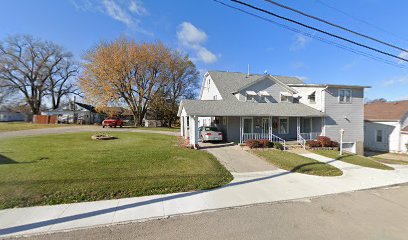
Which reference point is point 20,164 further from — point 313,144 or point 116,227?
point 313,144

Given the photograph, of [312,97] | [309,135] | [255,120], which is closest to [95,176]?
[255,120]

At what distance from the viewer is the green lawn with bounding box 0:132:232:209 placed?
5566 millimetres

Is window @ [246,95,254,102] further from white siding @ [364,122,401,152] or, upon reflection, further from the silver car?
white siding @ [364,122,401,152]

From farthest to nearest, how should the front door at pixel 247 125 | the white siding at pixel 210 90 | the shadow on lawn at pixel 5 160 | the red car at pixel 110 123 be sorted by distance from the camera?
the red car at pixel 110 123, the white siding at pixel 210 90, the front door at pixel 247 125, the shadow on lawn at pixel 5 160

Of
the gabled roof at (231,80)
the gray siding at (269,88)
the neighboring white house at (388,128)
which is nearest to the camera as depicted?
the gray siding at (269,88)

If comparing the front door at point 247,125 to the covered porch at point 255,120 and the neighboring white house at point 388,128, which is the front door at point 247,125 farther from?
the neighboring white house at point 388,128

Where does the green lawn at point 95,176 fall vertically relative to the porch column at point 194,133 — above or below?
below

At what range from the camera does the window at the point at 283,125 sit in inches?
747

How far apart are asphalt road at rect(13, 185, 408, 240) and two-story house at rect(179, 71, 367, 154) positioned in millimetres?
11133

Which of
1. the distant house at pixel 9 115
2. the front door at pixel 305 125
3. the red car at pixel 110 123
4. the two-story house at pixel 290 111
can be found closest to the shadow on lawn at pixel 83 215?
the two-story house at pixel 290 111

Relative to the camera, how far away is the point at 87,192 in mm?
5754

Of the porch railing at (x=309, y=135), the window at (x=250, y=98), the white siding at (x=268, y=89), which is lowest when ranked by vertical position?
the porch railing at (x=309, y=135)

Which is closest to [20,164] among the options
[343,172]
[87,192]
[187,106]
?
[87,192]

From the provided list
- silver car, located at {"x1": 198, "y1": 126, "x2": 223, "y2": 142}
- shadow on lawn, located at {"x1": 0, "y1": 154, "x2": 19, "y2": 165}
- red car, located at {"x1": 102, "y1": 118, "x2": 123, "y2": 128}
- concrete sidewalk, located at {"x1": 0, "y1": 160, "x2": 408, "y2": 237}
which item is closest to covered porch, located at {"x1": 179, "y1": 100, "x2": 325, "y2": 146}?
silver car, located at {"x1": 198, "y1": 126, "x2": 223, "y2": 142}
